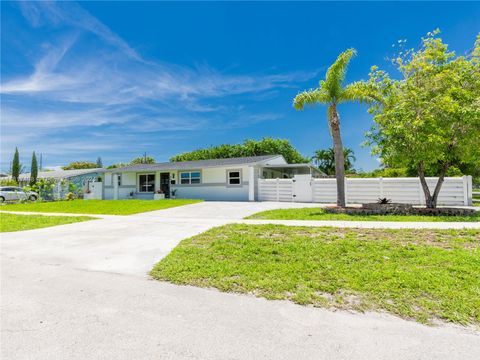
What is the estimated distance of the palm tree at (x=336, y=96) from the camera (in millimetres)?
12438

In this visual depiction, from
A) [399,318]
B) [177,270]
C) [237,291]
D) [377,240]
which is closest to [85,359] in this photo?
[237,291]

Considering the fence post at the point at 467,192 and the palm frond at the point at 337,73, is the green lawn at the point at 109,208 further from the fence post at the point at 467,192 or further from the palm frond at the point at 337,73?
the fence post at the point at 467,192

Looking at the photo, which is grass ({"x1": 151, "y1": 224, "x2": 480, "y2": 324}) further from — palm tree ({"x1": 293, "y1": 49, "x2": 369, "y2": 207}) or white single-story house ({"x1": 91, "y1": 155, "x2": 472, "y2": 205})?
white single-story house ({"x1": 91, "y1": 155, "x2": 472, "y2": 205})

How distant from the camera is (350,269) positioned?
422 cm

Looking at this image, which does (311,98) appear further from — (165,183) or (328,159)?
(328,159)

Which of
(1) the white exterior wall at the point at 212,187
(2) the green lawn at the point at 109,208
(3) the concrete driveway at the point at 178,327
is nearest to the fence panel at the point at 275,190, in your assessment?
(1) the white exterior wall at the point at 212,187

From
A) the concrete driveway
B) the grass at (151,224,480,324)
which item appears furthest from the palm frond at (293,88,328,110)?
the concrete driveway

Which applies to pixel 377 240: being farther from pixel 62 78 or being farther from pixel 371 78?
pixel 62 78

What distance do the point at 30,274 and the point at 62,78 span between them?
13.3m

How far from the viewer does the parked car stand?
25438 millimetres

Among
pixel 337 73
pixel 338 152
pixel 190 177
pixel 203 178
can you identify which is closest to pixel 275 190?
pixel 338 152

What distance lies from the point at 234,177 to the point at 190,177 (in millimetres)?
4389

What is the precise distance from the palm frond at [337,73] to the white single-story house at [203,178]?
8.38 metres

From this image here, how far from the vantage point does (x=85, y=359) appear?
7.25ft
